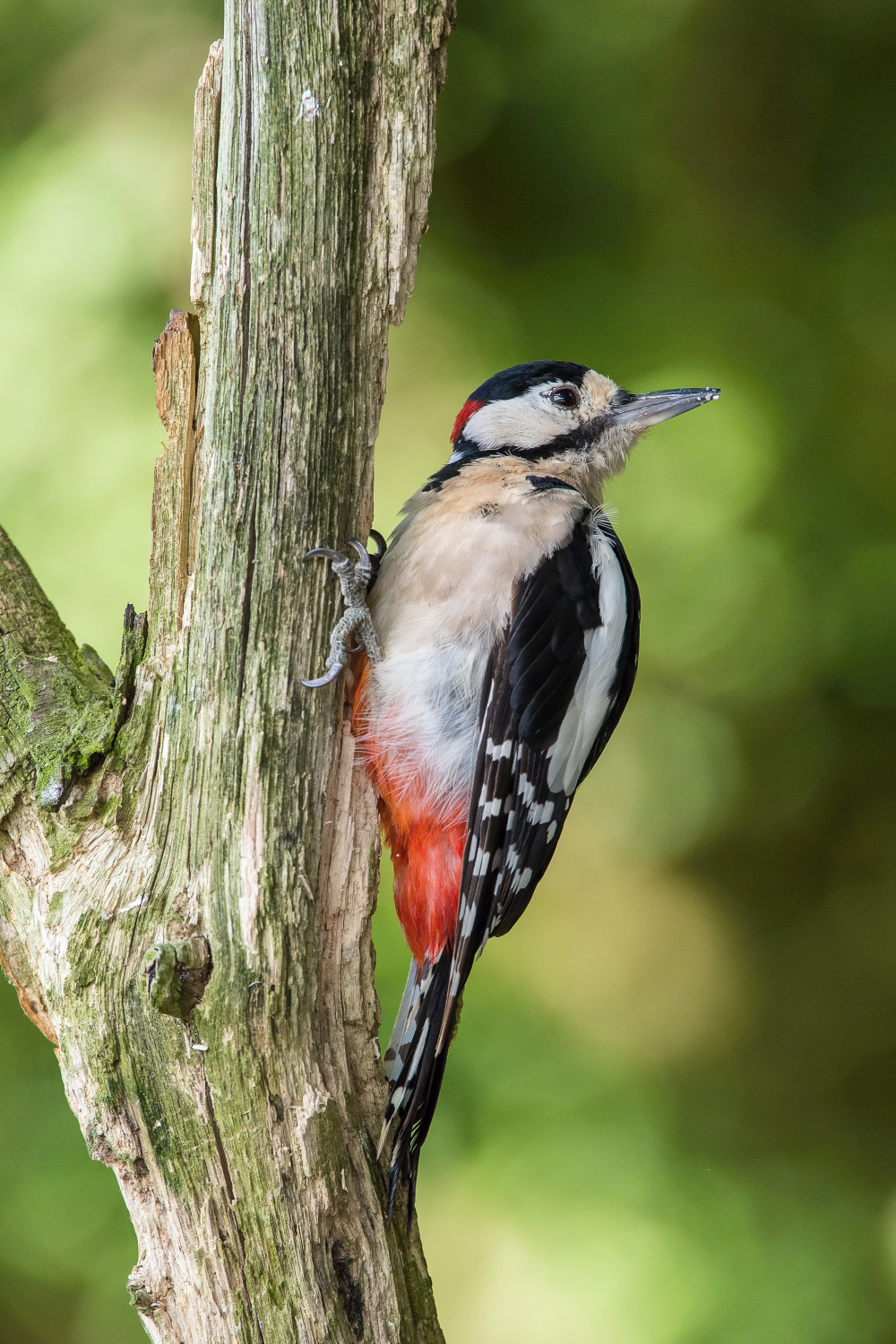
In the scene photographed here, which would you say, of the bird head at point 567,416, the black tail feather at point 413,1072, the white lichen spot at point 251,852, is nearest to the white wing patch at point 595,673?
the bird head at point 567,416

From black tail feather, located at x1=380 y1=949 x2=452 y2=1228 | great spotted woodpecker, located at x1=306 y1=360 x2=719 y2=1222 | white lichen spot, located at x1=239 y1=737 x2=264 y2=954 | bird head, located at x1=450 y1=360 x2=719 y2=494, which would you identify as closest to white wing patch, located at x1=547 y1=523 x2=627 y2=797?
great spotted woodpecker, located at x1=306 y1=360 x2=719 y2=1222

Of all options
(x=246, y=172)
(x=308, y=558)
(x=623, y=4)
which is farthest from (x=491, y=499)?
(x=623, y=4)

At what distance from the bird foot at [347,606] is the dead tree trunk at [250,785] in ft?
0.07

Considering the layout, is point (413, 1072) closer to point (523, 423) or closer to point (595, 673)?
point (595, 673)

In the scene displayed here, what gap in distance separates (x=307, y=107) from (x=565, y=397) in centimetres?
77

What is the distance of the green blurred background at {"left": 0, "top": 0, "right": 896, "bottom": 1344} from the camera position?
8.25 ft

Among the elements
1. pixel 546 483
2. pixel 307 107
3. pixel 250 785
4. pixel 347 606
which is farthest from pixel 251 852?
pixel 307 107

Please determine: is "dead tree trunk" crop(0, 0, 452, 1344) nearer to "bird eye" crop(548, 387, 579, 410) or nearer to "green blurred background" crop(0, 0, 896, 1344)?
"bird eye" crop(548, 387, 579, 410)


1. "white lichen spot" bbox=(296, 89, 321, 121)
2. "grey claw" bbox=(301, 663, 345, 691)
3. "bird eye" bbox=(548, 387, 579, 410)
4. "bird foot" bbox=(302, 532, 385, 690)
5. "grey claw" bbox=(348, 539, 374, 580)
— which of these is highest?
"bird eye" bbox=(548, 387, 579, 410)

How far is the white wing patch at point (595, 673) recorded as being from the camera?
5.85 feet

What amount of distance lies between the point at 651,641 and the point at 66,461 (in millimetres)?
1460

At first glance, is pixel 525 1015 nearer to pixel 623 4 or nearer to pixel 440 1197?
pixel 440 1197

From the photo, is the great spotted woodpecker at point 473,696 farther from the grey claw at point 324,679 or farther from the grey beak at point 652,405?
the grey beak at point 652,405

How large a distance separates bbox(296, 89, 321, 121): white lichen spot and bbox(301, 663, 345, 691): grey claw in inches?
27.2
